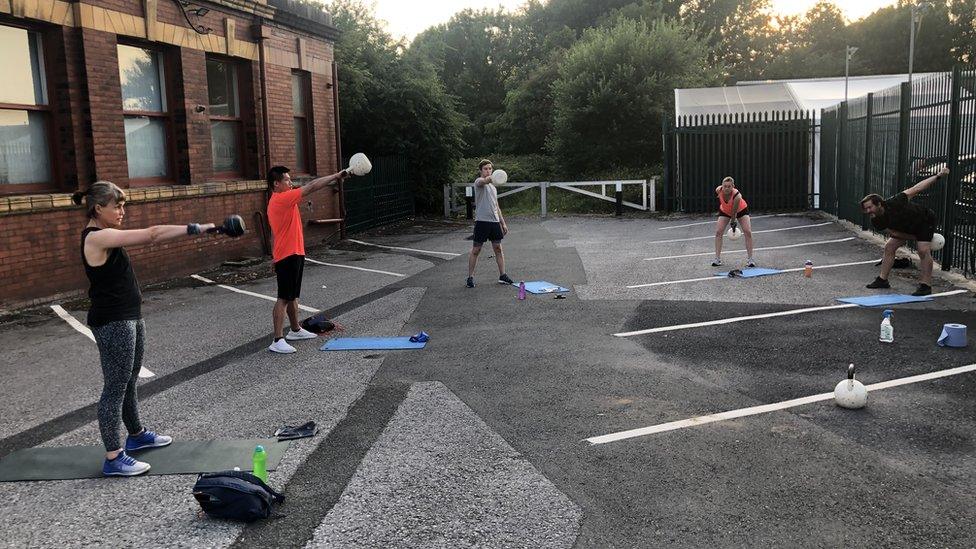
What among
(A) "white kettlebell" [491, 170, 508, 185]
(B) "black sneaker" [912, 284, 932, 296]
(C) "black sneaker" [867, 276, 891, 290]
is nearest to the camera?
(B) "black sneaker" [912, 284, 932, 296]

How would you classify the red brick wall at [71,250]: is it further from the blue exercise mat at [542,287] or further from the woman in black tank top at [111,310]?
the woman in black tank top at [111,310]

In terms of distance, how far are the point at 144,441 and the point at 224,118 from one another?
1137cm

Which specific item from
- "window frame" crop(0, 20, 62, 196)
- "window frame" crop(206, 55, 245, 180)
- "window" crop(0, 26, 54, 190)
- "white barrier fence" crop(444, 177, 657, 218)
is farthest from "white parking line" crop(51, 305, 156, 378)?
"white barrier fence" crop(444, 177, 657, 218)

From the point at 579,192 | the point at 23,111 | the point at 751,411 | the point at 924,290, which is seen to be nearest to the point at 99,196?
the point at 751,411

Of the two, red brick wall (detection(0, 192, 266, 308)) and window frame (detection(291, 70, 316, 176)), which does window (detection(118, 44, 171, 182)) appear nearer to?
red brick wall (detection(0, 192, 266, 308))

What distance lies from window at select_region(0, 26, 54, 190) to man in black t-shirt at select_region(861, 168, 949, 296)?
1193 centimetres

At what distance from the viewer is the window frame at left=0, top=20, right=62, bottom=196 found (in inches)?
441

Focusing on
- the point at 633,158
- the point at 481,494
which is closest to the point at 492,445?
the point at 481,494

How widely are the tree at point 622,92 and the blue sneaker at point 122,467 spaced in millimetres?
28590

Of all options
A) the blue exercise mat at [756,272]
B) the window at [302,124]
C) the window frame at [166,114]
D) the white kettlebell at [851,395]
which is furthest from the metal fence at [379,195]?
the white kettlebell at [851,395]

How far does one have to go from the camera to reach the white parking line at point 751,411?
18.5 ft

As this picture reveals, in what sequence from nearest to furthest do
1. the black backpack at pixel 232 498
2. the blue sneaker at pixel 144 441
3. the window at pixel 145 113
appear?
the black backpack at pixel 232 498, the blue sneaker at pixel 144 441, the window at pixel 145 113

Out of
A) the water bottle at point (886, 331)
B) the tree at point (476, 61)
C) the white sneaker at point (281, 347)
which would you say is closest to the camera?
the water bottle at point (886, 331)

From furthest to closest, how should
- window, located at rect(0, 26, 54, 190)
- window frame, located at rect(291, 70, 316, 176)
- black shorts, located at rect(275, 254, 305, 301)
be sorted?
1. window frame, located at rect(291, 70, 316, 176)
2. window, located at rect(0, 26, 54, 190)
3. black shorts, located at rect(275, 254, 305, 301)
